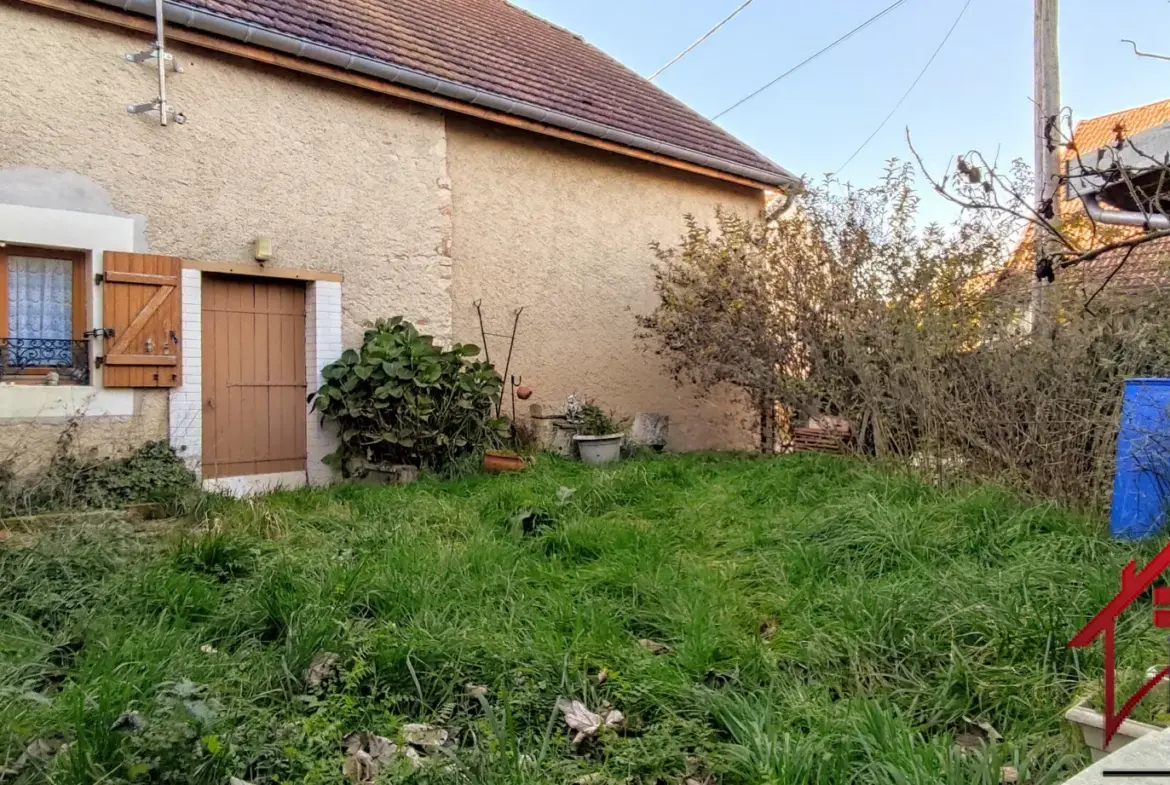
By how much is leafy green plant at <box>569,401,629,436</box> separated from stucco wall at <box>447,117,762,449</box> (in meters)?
0.47

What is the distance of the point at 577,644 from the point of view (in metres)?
2.79

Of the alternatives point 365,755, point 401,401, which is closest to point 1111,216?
point 365,755

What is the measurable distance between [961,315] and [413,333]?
461cm

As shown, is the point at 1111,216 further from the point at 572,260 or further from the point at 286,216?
the point at 572,260

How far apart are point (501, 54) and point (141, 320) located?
17.8ft

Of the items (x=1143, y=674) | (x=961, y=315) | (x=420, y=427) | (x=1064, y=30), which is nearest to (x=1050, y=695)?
(x=1143, y=674)

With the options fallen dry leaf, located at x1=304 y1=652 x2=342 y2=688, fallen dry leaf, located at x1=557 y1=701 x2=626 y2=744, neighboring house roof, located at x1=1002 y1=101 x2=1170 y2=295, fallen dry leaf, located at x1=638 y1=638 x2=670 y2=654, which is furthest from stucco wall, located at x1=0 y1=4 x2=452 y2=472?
neighboring house roof, located at x1=1002 y1=101 x2=1170 y2=295

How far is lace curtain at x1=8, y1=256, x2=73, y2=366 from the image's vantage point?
17.8ft

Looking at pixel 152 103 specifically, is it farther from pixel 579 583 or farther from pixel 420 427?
pixel 579 583

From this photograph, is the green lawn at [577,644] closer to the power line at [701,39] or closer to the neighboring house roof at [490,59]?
the neighboring house roof at [490,59]

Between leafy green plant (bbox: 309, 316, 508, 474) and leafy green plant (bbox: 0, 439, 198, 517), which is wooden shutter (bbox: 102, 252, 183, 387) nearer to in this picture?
leafy green plant (bbox: 0, 439, 198, 517)

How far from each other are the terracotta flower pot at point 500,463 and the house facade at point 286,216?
5.09ft

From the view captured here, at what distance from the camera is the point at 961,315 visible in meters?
5.49

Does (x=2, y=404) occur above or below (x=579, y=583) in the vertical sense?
above
